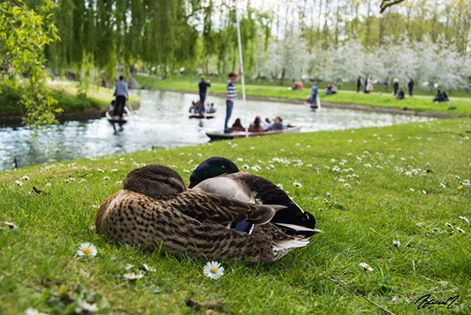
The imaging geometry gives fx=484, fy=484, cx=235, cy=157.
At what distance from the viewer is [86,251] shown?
11.1ft

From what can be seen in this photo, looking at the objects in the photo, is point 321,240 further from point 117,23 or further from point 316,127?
point 316,127

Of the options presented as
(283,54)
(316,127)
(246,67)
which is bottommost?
(316,127)

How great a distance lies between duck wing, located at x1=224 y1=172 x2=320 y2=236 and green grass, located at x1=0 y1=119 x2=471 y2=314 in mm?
Result: 262

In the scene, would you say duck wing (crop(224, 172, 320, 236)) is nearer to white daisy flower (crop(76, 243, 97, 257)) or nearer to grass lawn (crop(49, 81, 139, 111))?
white daisy flower (crop(76, 243, 97, 257))

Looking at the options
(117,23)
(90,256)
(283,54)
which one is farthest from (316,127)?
(283,54)

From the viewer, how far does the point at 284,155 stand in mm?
12695

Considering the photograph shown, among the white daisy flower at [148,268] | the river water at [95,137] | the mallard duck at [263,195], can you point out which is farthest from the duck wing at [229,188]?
the river water at [95,137]

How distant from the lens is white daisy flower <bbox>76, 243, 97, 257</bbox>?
331cm

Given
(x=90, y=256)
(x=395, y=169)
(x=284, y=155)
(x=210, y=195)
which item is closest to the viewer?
(x=90, y=256)

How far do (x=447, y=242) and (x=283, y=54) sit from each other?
87.3 metres

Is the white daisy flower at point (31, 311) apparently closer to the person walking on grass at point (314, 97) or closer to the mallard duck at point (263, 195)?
the mallard duck at point (263, 195)

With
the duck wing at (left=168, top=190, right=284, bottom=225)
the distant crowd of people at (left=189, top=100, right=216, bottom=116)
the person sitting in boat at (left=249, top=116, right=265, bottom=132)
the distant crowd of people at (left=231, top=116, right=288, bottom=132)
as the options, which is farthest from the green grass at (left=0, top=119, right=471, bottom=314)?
the distant crowd of people at (left=189, top=100, right=216, bottom=116)

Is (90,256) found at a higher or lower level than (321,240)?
higher

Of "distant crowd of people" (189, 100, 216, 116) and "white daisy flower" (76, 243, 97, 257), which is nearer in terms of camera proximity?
"white daisy flower" (76, 243, 97, 257)
